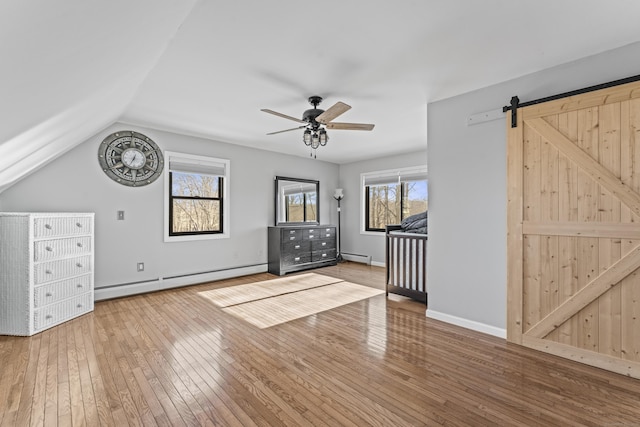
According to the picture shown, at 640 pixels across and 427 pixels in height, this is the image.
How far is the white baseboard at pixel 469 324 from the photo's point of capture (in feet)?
9.37

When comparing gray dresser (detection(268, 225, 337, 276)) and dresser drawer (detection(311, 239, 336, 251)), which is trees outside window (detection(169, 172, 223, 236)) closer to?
gray dresser (detection(268, 225, 337, 276))

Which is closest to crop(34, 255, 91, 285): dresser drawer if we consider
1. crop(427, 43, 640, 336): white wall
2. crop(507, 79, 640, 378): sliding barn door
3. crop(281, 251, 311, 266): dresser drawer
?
crop(281, 251, 311, 266): dresser drawer

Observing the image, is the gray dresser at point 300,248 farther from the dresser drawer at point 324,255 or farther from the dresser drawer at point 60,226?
the dresser drawer at point 60,226

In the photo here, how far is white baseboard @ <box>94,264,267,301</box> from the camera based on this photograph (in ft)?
13.3

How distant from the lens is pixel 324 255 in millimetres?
6504

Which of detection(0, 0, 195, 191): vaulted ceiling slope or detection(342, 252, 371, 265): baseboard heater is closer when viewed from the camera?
detection(0, 0, 195, 191): vaulted ceiling slope

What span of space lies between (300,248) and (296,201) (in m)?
1.13

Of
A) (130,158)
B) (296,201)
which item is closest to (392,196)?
(296,201)

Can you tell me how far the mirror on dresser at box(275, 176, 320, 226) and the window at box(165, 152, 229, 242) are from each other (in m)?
1.19

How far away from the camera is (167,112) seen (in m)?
3.76

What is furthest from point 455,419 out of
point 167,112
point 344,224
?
point 344,224

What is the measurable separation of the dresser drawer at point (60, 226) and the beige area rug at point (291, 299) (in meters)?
1.77

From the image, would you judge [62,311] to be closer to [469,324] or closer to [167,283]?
[167,283]

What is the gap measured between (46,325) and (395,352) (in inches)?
138
